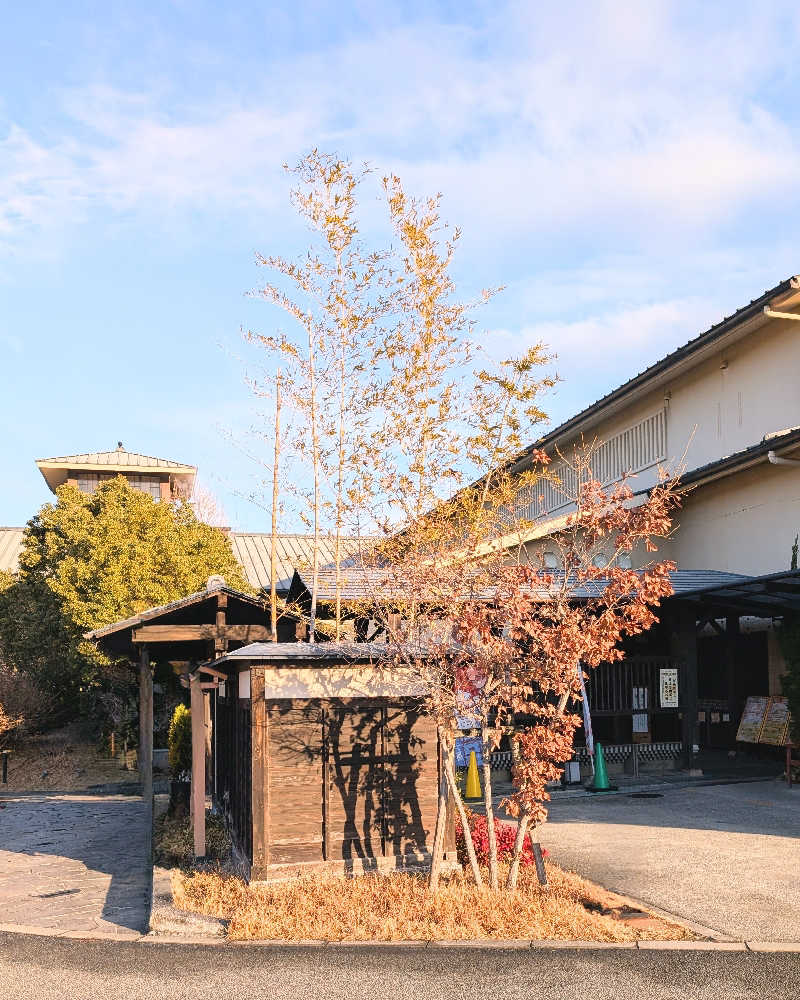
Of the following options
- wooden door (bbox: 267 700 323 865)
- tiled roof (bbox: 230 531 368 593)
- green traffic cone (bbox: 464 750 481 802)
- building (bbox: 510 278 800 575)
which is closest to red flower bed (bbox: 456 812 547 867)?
wooden door (bbox: 267 700 323 865)

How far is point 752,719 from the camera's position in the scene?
1844 centimetres

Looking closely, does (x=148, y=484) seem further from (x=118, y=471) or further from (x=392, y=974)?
(x=392, y=974)

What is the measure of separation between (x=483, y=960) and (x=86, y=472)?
3447 centimetres

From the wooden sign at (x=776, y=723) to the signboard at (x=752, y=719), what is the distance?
0.13 meters

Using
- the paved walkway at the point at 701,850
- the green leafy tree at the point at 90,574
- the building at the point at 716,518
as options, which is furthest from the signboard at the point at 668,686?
the green leafy tree at the point at 90,574

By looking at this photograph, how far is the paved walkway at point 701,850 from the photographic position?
28.8 ft

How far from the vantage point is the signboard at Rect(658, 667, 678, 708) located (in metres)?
18.4

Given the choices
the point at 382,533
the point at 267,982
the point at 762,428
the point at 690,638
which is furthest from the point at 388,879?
the point at 762,428

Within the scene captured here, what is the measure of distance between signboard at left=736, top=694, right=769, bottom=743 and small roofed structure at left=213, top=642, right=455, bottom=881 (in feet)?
33.6

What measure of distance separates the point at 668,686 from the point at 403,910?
444 inches

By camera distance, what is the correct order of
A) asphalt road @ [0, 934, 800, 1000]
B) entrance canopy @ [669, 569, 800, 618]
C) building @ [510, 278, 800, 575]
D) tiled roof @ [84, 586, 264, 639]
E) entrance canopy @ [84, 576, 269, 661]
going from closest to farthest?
asphalt road @ [0, 934, 800, 1000], tiled roof @ [84, 586, 264, 639], entrance canopy @ [84, 576, 269, 661], entrance canopy @ [669, 569, 800, 618], building @ [510, 278, 800, 575]

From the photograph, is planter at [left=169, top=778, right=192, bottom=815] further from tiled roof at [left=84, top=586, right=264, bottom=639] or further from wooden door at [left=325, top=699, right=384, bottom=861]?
wooden door at [left=325, top=699, right=384, bottom=861]

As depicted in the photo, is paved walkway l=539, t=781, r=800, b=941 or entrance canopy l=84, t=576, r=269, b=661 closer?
paved walkway l=539, t=781, r=800, b=941

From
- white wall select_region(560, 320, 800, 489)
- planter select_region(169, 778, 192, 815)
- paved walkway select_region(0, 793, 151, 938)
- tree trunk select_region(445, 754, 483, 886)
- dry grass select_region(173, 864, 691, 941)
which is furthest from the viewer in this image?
white wall select_region(560, 320, 800, 489)
